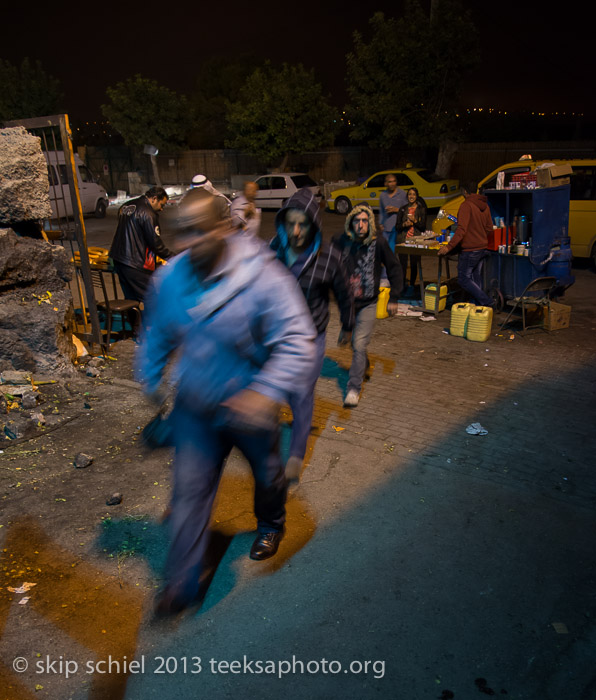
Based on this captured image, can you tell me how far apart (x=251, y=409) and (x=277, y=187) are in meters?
21.8

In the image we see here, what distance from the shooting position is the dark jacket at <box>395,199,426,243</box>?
9391mm

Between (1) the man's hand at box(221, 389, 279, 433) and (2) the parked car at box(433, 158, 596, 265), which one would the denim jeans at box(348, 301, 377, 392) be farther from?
(2) the parked car at box(433, 158, 596, 265)

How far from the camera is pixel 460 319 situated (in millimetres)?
7652

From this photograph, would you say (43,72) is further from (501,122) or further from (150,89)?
(501,122)

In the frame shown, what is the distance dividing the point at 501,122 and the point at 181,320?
35448 millimetres

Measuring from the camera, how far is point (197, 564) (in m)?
2.95

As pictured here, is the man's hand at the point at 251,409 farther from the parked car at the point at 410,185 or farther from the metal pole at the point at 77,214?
the parked car at the point at 410,185

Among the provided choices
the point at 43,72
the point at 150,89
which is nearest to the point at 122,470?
the point at 150,89

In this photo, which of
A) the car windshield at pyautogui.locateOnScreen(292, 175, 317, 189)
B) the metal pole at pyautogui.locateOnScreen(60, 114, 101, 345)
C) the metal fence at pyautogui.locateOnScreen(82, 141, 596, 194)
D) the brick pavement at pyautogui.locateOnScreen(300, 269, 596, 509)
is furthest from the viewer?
the metal fence at pyautogui.locateOnScreen(82, 141, 596, 194)

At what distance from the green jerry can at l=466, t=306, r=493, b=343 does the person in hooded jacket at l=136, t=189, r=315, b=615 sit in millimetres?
5153

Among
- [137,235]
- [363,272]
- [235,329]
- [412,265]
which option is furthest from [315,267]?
[412,265]

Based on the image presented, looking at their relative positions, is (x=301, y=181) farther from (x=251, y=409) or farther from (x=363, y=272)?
(x=251, y=409)

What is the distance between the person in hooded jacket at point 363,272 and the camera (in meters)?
5.44

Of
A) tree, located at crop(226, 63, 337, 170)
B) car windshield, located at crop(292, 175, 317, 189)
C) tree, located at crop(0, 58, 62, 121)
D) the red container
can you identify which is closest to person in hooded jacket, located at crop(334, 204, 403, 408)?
the red container
